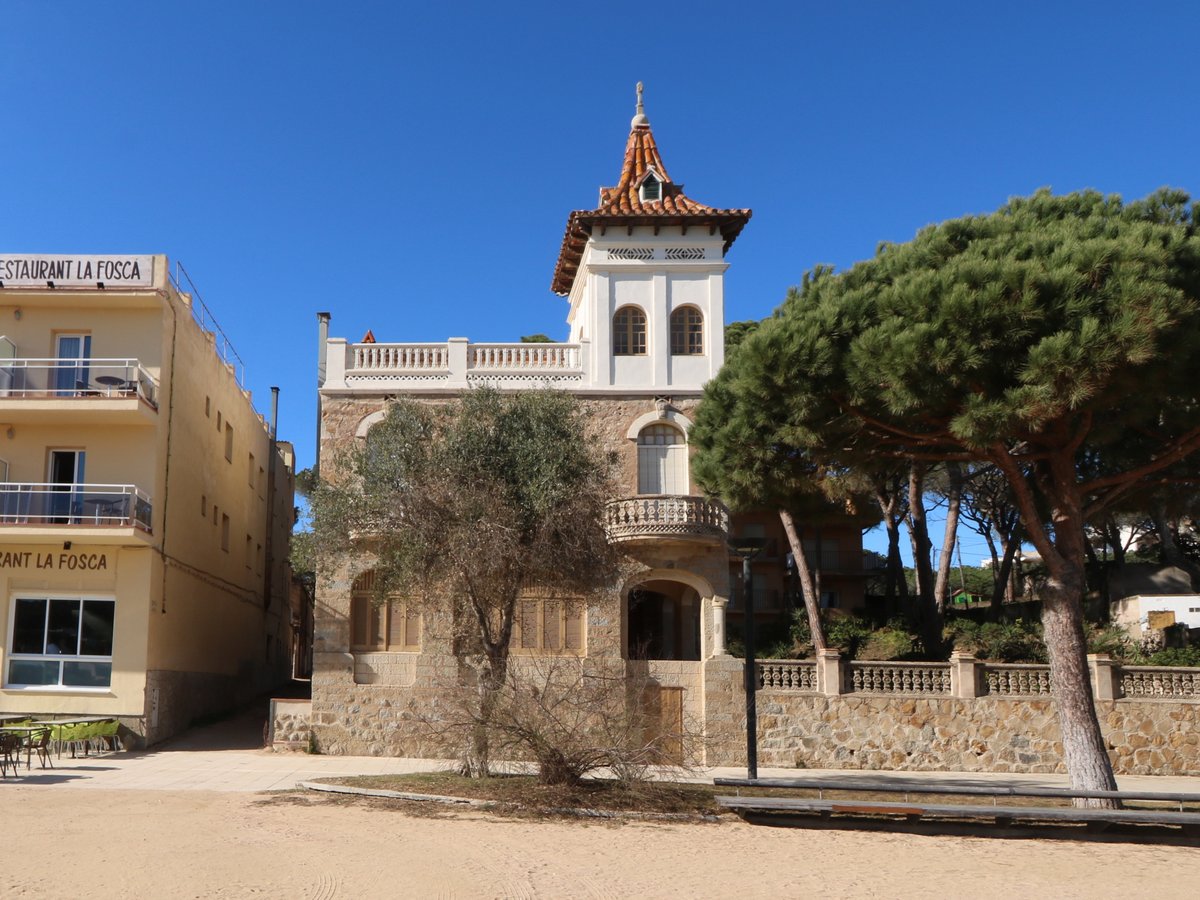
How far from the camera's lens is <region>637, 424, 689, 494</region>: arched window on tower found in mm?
26562

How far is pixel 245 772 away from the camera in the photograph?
19.5 metres

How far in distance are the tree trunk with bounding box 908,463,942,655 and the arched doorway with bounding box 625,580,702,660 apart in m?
6.07

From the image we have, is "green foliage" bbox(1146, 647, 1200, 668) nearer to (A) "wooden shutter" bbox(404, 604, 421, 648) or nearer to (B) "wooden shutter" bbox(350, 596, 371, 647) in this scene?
(A) "wooden shutter" bbox(404, 604, 421, 648)

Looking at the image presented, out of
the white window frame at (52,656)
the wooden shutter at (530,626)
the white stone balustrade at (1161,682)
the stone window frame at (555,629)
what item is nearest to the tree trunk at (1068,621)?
the white stone balustrade at (1161,682)

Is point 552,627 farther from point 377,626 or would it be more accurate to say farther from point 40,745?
point 40,745

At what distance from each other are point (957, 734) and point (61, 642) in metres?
19.2

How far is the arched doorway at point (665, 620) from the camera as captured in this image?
90.9 feet

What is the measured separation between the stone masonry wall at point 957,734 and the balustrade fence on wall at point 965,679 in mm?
227

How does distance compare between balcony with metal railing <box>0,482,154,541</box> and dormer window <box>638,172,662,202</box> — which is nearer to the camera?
balcony with metal railing <box>0,482,154,541</box>

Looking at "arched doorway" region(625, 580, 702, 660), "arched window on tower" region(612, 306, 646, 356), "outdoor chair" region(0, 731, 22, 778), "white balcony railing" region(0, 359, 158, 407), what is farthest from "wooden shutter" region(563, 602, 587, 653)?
"outdoor chair" region(0, 731, 22, 778)

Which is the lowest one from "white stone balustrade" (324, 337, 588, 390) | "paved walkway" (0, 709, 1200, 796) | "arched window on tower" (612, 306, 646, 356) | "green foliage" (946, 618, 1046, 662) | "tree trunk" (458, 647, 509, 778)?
"paved walkway" (0, 709, 1200, 796)

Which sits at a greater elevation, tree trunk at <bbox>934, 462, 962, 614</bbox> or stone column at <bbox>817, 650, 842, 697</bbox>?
tree trunk at <bbox>934, 462, 962, 614</bbox>

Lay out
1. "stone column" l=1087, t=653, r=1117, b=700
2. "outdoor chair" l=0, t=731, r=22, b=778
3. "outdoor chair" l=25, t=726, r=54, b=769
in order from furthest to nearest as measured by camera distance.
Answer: "stone column" l=1087, t=653, r=1117, b=700
"outdoor chair" l=25, t=726, r=54, b=769
"outdoor chair" l=0, t=731, r=22, b=778

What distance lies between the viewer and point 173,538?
2566 cm
